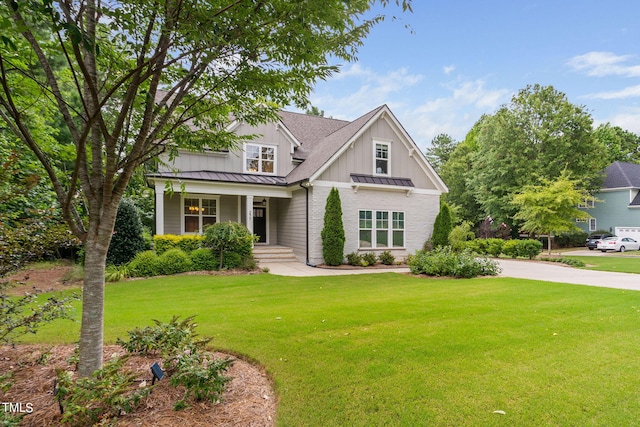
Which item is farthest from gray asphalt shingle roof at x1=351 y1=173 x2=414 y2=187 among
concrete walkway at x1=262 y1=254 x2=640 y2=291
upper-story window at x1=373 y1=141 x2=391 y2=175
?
concrete walkway at x1=262 y1=254 x2=640 y2=291

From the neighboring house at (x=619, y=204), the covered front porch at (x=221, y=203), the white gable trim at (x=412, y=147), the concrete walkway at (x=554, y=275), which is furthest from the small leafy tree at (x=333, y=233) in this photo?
the neighboring house at (x=619, y=204)

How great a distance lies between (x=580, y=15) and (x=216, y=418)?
15.7 metres

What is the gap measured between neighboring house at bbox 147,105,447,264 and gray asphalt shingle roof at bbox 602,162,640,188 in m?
26.6

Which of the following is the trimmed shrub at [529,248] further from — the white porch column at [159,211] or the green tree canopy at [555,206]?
the white porch column at [159,211]

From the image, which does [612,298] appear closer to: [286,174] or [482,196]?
[286,174]

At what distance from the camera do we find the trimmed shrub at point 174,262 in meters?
10.4

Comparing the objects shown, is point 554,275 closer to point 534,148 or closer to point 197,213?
point 197,213

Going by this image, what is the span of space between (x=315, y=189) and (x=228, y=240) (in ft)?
13.7

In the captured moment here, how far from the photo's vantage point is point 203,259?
11.2 m

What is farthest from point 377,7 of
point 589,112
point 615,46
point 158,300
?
point 589,112

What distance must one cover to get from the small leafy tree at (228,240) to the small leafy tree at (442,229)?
8728 millimetres

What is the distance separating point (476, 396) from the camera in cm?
291

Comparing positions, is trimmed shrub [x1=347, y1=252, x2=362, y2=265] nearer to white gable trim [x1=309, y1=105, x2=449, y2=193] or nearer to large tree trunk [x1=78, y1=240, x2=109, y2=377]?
white gable trim [x1=309, y1=105, x2=449, y2=193]

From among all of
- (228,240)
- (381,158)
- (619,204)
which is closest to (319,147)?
(381,158)
